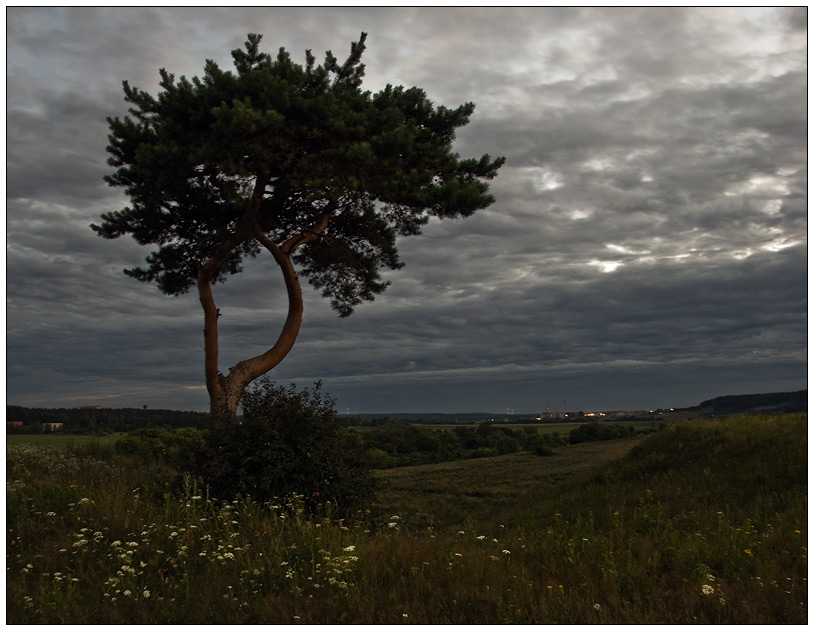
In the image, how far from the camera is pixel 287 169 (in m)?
14.9

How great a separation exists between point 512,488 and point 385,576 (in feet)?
69.2

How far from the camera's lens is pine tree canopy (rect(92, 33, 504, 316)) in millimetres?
13945

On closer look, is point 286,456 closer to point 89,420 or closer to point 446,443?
point 89,420

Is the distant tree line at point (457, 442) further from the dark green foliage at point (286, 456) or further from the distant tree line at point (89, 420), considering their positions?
the dark green foliage at point (286, 456)

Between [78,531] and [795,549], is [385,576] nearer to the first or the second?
[78,531]

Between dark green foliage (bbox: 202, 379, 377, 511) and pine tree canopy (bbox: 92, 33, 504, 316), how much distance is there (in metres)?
5.50

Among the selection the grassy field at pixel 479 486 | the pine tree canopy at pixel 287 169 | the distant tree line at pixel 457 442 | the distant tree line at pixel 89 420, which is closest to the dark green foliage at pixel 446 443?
the distant tree line at pixel 457 442

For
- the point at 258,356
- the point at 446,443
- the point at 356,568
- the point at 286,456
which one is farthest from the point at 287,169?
the point at 446,443

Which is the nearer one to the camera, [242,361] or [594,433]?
[242,361]

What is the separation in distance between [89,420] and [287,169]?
17.1 meters

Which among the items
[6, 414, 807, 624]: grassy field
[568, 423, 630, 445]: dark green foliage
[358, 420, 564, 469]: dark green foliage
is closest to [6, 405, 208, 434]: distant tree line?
[6, 414, 807, 624]: grassy field

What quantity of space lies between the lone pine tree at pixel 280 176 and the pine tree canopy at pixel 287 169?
38 millimetres

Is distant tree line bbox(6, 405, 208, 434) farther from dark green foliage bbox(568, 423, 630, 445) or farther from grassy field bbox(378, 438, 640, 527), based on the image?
dark green foliage bbox(568, 423, 630, 445)

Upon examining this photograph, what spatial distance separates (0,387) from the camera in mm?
6895
